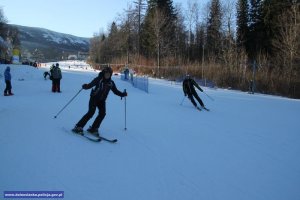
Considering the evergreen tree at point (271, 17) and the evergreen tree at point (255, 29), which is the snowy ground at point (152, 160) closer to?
the evergreen tree at point (271, 17)

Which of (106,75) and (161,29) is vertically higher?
(161,29)

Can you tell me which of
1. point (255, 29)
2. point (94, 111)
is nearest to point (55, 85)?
point (94, 111)

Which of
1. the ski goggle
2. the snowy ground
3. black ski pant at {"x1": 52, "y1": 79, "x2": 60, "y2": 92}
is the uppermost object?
the ski goggle

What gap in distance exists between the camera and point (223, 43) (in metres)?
46.2

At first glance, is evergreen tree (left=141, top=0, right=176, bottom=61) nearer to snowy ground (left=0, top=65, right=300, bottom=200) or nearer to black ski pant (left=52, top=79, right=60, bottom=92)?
black ski pant (left=52, top=79, right=60, bottom=92)

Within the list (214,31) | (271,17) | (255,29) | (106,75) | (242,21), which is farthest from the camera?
(214,31)

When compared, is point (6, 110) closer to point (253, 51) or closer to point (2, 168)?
point (2, 168)

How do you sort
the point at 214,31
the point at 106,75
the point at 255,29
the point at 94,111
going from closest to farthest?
1. the point at 106,75
2. the point at 94,111
3. the point at 255,29
4. the point at 214,31

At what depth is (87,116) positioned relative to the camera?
24.1 ft

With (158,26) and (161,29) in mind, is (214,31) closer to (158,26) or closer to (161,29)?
(161,29)

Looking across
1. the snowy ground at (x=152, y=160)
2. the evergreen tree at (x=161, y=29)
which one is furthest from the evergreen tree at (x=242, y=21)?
the snowy ground at (x=152, y=160)

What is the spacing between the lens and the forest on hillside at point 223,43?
2547 centimetres

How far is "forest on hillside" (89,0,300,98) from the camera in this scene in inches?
1003

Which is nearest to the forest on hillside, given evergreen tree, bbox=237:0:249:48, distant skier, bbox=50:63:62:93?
evergreen tree, bbox=237:0:249:48
